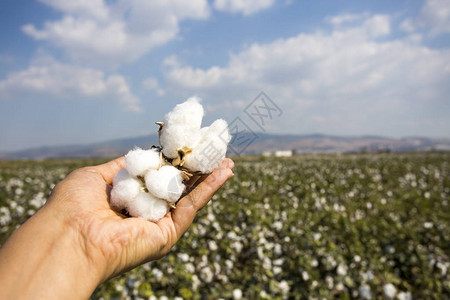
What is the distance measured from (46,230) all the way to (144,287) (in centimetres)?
197

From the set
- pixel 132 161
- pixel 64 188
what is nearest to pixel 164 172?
pixel 132 161

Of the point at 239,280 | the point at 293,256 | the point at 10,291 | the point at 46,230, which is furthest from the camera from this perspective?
the point at 293,256

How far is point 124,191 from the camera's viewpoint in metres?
1.57

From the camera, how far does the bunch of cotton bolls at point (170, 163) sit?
5.17 feet

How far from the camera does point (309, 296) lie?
3000mm

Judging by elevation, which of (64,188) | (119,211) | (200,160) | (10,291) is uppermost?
(200,160)

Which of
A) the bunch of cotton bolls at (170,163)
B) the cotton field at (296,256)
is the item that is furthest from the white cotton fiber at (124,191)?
the cotton field at (296,256)

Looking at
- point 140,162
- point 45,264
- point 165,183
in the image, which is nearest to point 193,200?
point 165,183

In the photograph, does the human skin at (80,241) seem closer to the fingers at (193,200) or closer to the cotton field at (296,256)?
the fingers at (193,200)

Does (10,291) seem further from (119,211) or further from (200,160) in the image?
(200,160)

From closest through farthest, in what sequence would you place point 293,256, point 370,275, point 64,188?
1. point 64,188
2. point 370,275
3. point 293,256

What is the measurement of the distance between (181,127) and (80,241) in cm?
76

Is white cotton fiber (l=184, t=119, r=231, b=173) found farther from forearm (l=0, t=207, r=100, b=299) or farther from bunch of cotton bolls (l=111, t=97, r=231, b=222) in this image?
forearm (l=0, t=207, r=100, b=299)

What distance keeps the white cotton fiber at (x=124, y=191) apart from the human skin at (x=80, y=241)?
0.06m
